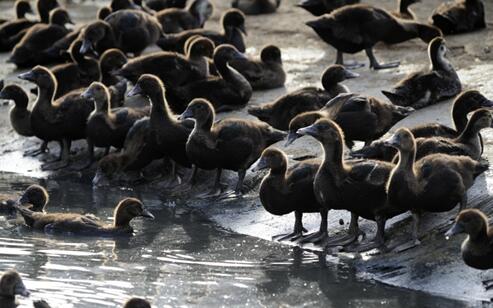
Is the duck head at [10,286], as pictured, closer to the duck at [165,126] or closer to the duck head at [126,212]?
the duck head at [126,212]

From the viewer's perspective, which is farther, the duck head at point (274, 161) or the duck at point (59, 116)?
the duck at point (59, 116)

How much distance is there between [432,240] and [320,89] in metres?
3.98

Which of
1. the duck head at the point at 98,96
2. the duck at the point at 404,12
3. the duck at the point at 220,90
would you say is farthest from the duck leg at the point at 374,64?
the duck head at the point at 98,96

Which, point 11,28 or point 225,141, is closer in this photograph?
point 225,141

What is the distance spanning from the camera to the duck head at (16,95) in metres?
16.5

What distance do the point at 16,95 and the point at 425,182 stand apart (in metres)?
6.63

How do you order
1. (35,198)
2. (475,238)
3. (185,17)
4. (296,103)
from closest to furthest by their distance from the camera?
(475,238), (35,198), (296,103), (185,17)

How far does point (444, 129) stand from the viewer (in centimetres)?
1334

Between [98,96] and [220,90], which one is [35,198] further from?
[220,90]

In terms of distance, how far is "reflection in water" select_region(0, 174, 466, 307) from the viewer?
427 inches

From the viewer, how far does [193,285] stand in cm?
1123

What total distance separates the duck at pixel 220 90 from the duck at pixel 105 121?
0.96 meters

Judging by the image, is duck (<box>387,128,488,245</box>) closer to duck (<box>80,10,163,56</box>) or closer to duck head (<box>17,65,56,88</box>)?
duck head (<box>17,65,56,88</box>)

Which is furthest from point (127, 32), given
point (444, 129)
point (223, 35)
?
point (444, 129)
